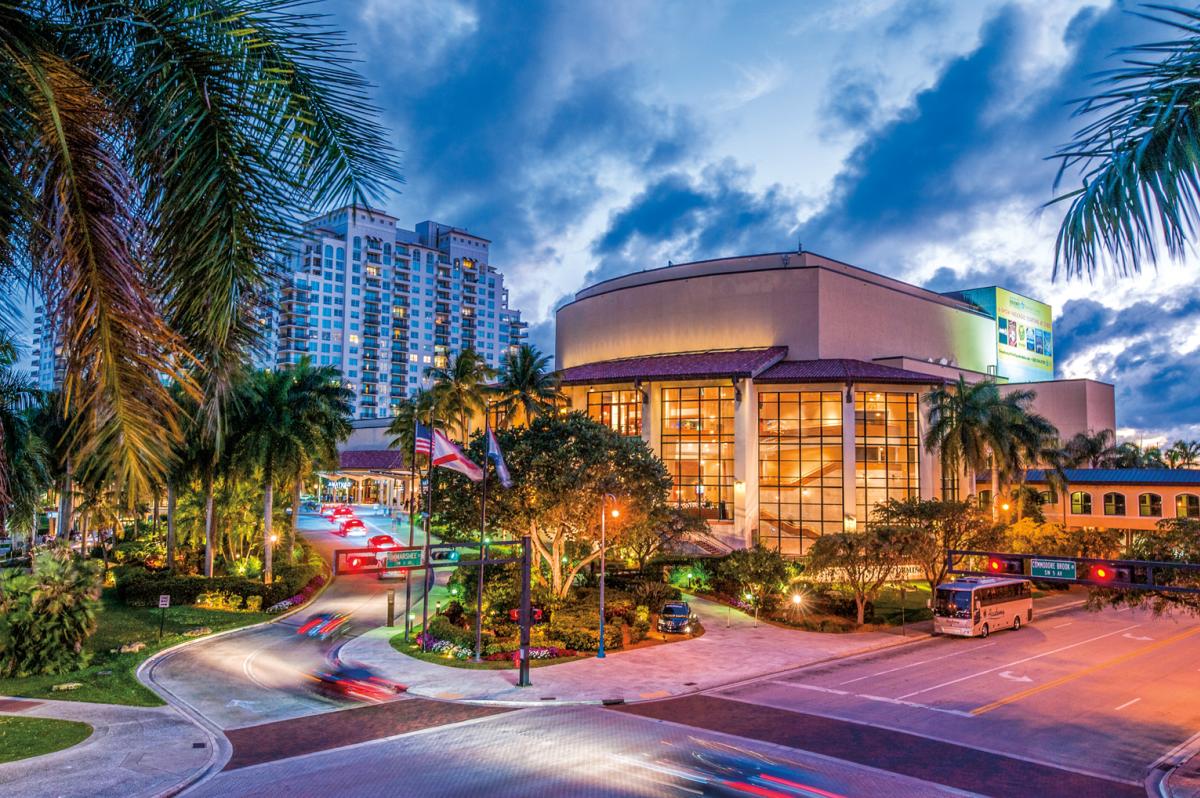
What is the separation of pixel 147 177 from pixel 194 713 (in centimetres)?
2338

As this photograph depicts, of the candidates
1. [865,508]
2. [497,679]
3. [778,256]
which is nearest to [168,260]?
A: [497,679]

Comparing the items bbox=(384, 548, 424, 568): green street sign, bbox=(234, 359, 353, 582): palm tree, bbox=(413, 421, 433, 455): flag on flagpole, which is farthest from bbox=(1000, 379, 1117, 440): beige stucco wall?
bbox=(384, 548, 424, 568): green street sign

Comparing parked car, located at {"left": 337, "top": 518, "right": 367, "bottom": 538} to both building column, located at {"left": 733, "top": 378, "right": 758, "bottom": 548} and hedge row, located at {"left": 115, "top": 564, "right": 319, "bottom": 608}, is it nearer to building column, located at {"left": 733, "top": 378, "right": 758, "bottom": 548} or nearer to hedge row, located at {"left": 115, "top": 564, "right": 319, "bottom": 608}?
hedge row, located at {"left": 115, "top": 564, "right": 319, "bottom": 608}

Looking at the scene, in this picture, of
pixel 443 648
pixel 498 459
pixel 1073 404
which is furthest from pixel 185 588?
pixel 1073 404

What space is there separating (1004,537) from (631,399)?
A: 32040 mm

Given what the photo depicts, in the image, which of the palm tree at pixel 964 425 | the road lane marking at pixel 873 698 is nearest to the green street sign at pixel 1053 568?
the road lane marking at pixel 873 698

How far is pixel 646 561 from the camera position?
56.2m

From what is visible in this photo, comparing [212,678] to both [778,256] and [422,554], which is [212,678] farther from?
[778,256]

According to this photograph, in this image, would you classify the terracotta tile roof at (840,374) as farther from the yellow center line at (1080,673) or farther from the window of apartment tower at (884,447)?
the yellow center line at (1080,673)

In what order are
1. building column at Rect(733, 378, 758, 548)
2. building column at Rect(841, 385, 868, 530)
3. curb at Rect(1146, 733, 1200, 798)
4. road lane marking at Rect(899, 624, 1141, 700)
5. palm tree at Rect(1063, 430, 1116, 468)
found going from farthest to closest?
palm tree at Rect(1063, 430, 1116, 468) < building column at Rect(733, 378, 758, 548) < building column at Rect(841, 385, 868, 530) < road lane marking at Rect(899, 624, 1141, 700) < curb at Rect(1146, 733, 1200, 798)

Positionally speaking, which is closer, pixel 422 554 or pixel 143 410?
pixel 143 410

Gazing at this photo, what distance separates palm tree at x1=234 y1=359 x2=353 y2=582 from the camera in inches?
1810

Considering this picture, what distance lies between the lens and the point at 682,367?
70125mm

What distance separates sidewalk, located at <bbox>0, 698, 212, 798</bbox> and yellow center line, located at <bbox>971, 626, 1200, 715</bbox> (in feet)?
74.6
